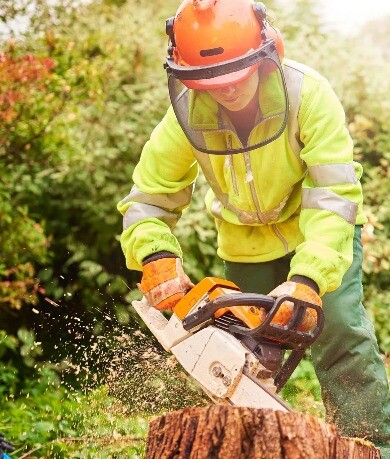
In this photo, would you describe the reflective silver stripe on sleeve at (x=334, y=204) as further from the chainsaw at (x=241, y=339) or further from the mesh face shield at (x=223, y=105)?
the chainsaw at (x=241, y=339)

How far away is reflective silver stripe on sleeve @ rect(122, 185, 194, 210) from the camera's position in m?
3.31

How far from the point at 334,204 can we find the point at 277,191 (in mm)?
310

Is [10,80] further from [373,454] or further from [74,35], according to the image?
[373,454]

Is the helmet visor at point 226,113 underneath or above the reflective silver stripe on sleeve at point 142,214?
above

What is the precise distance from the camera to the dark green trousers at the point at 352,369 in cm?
314

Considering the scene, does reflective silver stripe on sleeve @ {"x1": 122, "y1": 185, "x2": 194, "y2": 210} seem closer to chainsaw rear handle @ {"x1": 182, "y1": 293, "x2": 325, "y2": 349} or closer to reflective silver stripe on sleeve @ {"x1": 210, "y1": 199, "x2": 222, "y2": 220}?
reflective silver stripe on sleeve @ {"x1": 210, "y1": 199, "x2": 222, "y2": 220}

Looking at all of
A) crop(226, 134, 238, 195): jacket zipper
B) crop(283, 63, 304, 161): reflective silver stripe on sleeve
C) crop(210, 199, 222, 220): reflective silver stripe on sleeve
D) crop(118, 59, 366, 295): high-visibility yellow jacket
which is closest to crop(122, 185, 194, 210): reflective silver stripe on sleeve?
crop(118, 59, 366, 295): high-visibility yellow jacket

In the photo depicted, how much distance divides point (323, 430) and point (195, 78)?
50.5 inches

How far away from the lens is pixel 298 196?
3.26 m

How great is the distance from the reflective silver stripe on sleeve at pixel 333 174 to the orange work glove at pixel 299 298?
438 millimetres

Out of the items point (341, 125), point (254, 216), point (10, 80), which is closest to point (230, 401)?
point (254, 216)

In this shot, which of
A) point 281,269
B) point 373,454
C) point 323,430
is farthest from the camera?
point 281,269

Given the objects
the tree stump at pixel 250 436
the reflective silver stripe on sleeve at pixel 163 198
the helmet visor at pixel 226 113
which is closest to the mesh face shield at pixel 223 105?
the helmet visor at pixel 226 113

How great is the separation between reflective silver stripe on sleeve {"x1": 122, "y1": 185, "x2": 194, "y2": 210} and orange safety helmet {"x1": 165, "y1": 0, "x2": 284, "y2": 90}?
0.60 m
